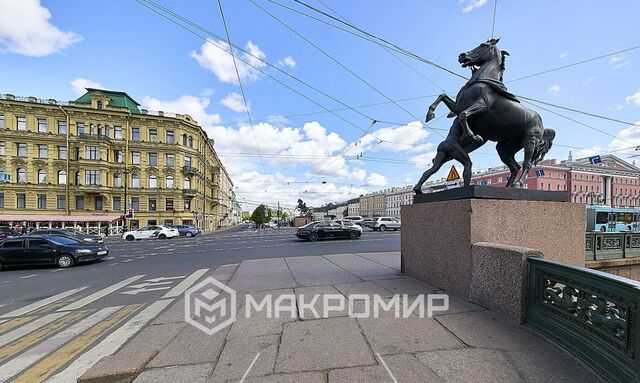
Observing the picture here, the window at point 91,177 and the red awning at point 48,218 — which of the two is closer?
the red awning at point 48,218

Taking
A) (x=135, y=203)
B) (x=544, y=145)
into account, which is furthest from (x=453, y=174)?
(x=135, y=203)

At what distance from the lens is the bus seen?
23281 mm

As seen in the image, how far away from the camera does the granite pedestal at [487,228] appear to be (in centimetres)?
430

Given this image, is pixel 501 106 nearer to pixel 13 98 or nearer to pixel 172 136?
pixel 172 136

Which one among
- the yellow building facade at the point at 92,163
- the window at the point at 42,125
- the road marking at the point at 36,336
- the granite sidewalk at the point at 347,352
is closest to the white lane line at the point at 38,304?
the road marking at the point at 36,336

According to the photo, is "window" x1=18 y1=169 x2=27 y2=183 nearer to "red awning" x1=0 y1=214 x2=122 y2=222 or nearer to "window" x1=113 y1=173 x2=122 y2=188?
"red awning" x1=0 y1=214 x2=122 y2=222

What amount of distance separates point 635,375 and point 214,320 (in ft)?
14.5

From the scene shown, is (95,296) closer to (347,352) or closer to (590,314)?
(347,352)

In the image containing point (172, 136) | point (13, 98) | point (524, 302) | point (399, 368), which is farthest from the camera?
point (172, 136)

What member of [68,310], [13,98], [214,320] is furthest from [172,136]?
[214,320]

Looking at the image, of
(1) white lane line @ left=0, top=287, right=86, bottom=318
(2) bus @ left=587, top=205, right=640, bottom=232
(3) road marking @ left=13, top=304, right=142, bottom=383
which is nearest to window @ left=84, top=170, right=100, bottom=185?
(1) white lane line @ left=0, top=287, right=86, bottom=318

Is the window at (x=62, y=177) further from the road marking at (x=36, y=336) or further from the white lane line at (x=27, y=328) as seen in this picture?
the road marking at (x=36, y=336)

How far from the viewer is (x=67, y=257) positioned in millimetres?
11016

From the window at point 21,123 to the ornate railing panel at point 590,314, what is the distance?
54798mm
